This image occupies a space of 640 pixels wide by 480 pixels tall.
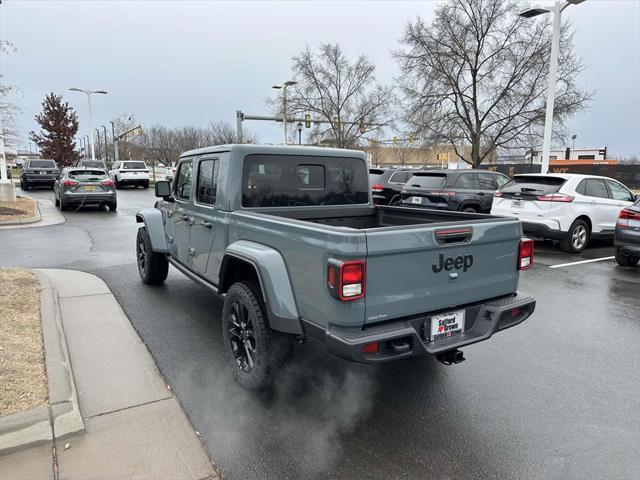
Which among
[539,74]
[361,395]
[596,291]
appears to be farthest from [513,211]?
[539,74]

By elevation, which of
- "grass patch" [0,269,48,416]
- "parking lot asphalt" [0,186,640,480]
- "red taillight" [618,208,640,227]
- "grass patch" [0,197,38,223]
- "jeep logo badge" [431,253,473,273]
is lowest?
"parking lot asphalt" [0,186,640,480]

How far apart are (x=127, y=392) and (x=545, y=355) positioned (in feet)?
12.2

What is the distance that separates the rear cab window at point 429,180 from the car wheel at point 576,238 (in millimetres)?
3501

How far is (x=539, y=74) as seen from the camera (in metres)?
20.5

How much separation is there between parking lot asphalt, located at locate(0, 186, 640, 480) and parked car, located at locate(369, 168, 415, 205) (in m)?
9.50

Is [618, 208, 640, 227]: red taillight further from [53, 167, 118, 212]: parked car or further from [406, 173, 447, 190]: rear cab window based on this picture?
[53, 167, 118, 212]: parked car

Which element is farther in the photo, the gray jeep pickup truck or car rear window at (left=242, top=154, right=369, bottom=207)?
car rear window at (left=242, top=154, right=369, bottom=207)

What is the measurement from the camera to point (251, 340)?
11.8 ft

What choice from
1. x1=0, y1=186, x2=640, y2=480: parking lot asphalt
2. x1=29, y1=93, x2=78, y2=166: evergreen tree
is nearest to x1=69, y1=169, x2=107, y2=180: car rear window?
x1=0, y1=186, x2=640, y2=480: parking lot asphalt

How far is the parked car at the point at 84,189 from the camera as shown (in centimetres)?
1605

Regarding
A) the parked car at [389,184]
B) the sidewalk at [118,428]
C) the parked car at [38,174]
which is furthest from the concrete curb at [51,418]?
the parked car at [38,174]

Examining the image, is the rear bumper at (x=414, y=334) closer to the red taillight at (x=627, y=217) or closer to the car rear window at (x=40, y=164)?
the red taillight at (x=627, y=217)

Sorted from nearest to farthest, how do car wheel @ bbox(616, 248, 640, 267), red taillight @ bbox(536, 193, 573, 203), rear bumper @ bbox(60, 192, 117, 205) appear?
car wheel @ bbox(616, 248, 640, 267) < red taillight @ bbox(536, 193, 573, 203) < rear bumper @ bbox(60, 192, 117, 205)

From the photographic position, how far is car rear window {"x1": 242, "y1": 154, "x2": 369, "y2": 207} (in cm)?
423
